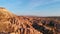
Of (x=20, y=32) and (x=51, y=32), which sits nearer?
(x=20, y=32)

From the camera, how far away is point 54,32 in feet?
238

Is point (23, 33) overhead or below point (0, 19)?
below

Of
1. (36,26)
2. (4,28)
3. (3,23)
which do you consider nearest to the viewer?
(4,28)

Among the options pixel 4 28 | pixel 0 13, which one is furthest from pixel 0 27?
pixel 0 13

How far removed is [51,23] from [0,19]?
4503cm

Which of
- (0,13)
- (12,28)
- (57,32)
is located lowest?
(57,32)

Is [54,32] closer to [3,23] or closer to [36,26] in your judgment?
[36,26]

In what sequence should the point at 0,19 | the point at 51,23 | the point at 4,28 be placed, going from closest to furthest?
the point at 4,28 → the point at 0,19 → the point at 51,23

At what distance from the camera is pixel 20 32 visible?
Result: 53.0 meters

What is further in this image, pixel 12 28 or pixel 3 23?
pixel 3 23

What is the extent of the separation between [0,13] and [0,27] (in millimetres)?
15760

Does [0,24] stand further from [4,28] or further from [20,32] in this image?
[20,32]

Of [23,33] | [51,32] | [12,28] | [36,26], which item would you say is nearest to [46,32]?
[51,32]

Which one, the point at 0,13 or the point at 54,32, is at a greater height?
the point at 0,13
